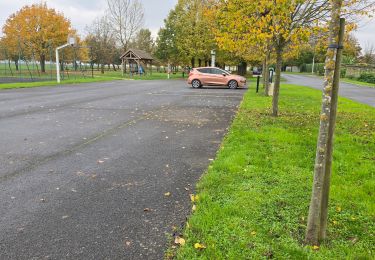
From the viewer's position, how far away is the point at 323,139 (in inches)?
111

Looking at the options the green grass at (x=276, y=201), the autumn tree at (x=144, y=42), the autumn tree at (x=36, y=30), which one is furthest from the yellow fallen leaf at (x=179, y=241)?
the autumn tree at (x=144, y=42)

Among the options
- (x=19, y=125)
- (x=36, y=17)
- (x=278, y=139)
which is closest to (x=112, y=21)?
(x=36, y=17)

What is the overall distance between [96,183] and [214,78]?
19224 millimetres

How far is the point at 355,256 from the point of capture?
271 cm

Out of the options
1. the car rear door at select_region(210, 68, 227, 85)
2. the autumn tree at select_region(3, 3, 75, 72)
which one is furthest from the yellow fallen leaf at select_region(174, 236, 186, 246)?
the autumn tree at select_region(3, 3, 75, 72)

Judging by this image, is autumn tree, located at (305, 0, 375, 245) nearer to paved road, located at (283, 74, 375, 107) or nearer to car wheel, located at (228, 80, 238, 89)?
paved road, located at (283, 74, 375, 107)

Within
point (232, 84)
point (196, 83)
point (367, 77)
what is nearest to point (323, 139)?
point (232, 84)

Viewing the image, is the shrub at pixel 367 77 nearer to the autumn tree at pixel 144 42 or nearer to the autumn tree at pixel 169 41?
the autumn tree at pixel 169 41

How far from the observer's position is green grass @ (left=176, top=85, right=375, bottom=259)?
282cm

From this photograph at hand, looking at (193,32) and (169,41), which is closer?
(193,32)

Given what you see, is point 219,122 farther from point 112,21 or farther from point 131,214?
point 112,21

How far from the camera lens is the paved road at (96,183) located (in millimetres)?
2930

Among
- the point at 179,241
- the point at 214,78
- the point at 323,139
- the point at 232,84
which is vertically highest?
the point at 214,78

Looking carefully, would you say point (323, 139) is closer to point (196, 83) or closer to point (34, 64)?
point (196, 83)
